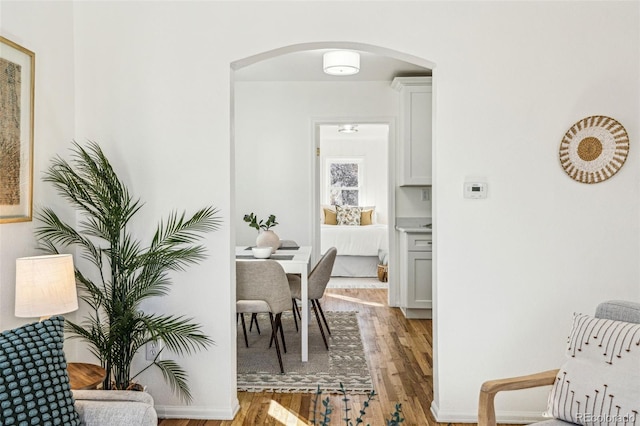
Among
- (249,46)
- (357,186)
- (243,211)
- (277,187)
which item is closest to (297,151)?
(277,187)

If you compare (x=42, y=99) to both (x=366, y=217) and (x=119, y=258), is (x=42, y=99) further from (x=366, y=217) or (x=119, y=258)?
(x=366, y=217)

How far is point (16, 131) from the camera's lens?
7.55ft

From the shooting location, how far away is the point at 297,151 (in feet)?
18.4

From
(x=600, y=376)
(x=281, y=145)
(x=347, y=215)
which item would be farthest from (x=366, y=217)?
(x=600, y=376)

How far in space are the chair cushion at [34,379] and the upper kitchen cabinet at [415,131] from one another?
13.7 ft

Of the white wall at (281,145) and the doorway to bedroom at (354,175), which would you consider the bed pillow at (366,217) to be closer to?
the doorway to bedroom at (354,175)

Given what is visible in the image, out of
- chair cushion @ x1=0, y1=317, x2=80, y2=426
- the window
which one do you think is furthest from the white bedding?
chair cushion @ x1=0, y1=317, x2=80, y2=426

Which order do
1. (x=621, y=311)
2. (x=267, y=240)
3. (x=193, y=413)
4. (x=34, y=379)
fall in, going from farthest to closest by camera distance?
(x=267, y=240) → (x=193, y=413) → (x=621, y=311) → (x=34, y=379)

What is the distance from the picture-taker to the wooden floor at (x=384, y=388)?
2811mm

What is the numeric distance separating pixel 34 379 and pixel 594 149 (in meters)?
2.81

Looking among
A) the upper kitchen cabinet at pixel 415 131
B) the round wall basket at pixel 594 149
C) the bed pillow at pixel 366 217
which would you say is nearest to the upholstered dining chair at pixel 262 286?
the round wall basket at pixel 594 149

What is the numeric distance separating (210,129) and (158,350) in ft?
4.34

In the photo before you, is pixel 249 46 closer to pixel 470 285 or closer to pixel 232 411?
pixel 470 285

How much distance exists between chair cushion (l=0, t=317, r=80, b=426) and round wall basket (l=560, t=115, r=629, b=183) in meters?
2.60
